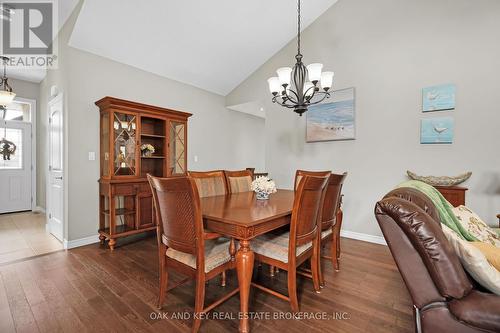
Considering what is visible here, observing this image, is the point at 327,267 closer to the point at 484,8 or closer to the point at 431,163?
the point at 431,163

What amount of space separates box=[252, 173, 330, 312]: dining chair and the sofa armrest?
86 cm

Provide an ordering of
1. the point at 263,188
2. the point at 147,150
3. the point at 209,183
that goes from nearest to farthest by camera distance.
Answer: the point at 263,188 → the point at 209,183 → the point at 147,150

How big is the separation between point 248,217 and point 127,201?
8.50 feet

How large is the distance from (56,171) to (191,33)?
280 centimetres

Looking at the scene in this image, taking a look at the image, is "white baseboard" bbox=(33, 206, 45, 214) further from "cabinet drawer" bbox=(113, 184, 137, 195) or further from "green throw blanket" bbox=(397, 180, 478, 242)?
"green throw blanket" bbox=(397, 180, 478, 242)

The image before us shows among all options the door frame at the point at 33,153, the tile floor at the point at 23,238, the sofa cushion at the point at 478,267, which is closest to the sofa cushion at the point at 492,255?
the sofa cushion at the point at 478,267

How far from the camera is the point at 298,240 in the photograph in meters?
1.67

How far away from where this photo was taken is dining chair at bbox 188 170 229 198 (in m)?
2.36

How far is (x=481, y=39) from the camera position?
2.67m

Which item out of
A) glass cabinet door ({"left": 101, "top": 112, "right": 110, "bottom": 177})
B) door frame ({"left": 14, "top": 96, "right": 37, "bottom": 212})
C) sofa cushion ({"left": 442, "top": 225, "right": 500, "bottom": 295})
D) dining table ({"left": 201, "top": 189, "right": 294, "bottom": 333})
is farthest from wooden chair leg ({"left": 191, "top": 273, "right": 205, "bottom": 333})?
door frame ({"left": 14, "top": 96, "right": 37, "bottom": 212})

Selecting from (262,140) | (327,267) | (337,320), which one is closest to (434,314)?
(337,320)

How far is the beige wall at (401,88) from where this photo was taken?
265 cm

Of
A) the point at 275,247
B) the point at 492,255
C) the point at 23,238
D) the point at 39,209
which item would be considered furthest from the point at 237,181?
the point at 39,209

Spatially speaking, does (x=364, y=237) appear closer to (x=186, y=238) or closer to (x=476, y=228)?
(x=476, y=228)
